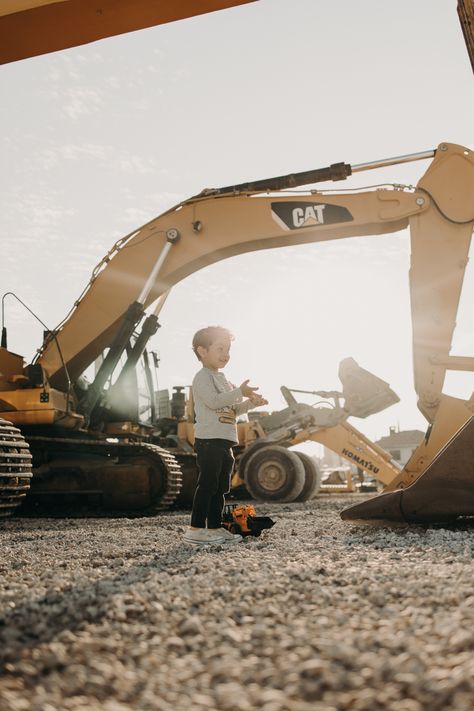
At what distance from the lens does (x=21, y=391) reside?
691cm

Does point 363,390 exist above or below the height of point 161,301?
below

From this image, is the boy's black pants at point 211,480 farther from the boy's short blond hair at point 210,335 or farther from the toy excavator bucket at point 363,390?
the toy excavator bucket at point 363,390

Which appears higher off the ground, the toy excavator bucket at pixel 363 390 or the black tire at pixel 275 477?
the toy excavator bucket at pixel 363 390

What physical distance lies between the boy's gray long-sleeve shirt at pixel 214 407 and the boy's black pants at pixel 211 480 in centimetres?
5

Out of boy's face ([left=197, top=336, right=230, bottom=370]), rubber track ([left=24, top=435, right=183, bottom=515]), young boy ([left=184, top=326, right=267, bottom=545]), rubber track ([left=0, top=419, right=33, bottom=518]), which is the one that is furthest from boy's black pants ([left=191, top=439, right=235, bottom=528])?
rubber track ([left=24, top=435, right=183, bottom=515])

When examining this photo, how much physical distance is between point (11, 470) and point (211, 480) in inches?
96.1

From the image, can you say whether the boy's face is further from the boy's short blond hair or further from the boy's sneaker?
the boy's sneaker

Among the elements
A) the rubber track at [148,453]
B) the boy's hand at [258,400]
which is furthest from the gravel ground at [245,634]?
the rubber track at [148,453]

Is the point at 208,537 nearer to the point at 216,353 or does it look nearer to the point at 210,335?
the point at 216,353

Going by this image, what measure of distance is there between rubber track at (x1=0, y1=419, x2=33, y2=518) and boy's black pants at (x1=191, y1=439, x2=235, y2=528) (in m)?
2.18

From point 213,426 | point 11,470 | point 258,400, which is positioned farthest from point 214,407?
point 11,470

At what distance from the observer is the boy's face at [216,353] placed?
157 inches

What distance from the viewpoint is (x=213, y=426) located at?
387 centimetres

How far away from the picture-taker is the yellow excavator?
6.22 meters
